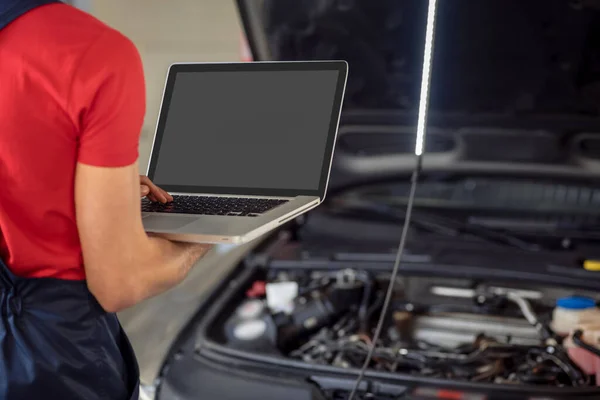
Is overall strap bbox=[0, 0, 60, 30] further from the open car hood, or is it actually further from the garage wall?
the garage wall

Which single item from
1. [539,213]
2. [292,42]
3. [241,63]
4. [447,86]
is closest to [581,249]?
[539,213]

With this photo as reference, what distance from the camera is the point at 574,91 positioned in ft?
4.51

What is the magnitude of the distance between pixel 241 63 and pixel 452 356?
0.67 metres

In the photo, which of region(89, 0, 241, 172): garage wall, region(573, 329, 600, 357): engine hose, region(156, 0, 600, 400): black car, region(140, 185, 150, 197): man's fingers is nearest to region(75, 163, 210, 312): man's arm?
region(140, 185, 150, 197): man's fingers

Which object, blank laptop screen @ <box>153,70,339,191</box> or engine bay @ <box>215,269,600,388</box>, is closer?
blank laptop screen @ <box>153,70,339,191</box>

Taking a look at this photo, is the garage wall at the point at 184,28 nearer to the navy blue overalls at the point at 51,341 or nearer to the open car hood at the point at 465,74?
the open car hood at the point at 465,74

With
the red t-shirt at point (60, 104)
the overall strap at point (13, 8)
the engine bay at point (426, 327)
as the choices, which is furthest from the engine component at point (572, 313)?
the overall strap at point (13, 8)

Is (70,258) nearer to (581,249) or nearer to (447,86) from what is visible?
(447,86)

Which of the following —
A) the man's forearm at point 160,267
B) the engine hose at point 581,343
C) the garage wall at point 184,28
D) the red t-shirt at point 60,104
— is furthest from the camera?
the garage wall at point 184,28

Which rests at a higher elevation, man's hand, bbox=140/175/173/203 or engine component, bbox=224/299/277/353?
man's hand, bbox=140/175/173/203

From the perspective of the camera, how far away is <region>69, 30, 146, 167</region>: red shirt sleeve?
623mm

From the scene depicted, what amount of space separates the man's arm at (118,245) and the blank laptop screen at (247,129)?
0.23m

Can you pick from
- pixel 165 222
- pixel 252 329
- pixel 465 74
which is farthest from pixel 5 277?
pixel 465 74

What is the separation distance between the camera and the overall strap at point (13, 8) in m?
0.63
